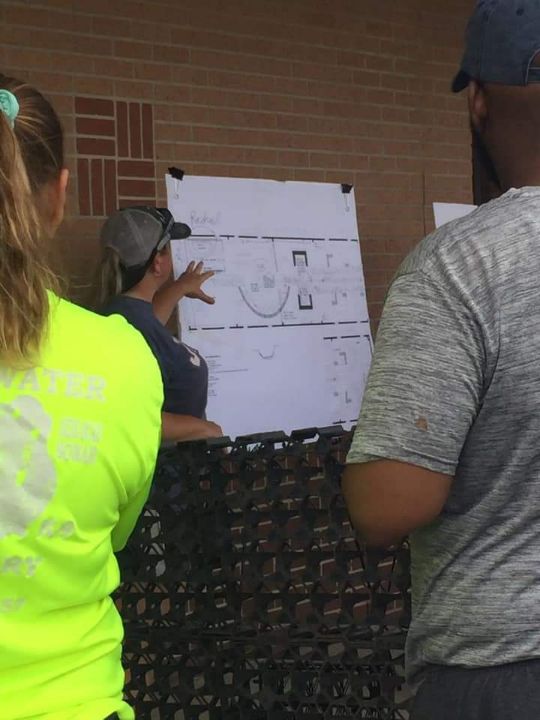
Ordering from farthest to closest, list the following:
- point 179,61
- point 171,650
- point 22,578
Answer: point 179,61, point 171,650, point 22,578

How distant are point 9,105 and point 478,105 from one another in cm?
70

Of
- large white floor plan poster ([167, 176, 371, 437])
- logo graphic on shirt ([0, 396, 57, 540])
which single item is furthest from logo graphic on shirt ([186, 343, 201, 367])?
logo graphic on shirt ([0, 396, 57, 540])

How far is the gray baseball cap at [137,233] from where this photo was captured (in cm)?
467

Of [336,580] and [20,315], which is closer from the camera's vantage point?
[20,315]

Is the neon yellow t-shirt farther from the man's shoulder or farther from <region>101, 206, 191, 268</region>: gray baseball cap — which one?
<region>101, 206, 191, 268</region>: gray baseball cap

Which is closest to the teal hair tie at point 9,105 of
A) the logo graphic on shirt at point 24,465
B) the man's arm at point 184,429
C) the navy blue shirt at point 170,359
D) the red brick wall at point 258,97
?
the logo graphic on shirt at point 24,465

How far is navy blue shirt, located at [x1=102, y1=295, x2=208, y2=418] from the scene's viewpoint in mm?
4488

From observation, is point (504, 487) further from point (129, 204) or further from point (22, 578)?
point (129, 204)

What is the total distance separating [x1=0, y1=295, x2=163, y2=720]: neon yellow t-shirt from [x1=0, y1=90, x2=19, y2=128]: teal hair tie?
0.94ft

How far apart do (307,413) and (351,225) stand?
1.07 metres

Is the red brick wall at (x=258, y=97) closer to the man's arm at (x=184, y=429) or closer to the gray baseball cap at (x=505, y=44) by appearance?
the man's arm at (x=184, y=429)

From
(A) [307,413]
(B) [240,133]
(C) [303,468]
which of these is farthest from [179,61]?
(C) [303,468]

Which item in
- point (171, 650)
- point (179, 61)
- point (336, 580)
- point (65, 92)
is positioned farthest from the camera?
point (179, 61)

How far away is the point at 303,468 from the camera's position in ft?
8.47
